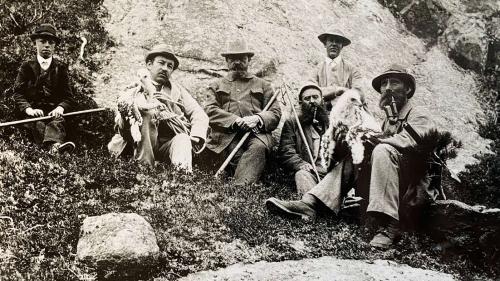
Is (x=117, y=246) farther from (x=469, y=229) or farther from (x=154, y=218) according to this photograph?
(x=469, y=229)

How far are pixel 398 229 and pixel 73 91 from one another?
4.38m

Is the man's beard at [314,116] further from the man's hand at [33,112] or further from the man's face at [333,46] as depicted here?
the man's hand at [33,112]

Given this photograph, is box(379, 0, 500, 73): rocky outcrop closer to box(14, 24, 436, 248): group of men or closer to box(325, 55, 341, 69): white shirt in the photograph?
box(325, 55, 341, 69): white shirt

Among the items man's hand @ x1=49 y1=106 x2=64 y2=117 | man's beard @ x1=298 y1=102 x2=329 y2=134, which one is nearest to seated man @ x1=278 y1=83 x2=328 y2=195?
man's beard @ x1=298 y1=102 x2=329 y2=134

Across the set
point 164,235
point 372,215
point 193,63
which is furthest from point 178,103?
point 372,215

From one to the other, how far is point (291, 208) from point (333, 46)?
10.1 feet

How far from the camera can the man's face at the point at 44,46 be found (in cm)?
741

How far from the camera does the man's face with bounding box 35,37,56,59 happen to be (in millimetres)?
7406

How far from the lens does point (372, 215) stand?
255 inches

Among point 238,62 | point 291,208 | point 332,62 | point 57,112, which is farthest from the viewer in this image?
point 332,62

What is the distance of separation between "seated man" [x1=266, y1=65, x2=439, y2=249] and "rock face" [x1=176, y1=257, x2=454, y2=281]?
39 cm

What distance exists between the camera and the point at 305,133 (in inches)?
313

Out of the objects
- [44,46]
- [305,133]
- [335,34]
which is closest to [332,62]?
[335,34]

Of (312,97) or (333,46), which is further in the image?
(333,46)
